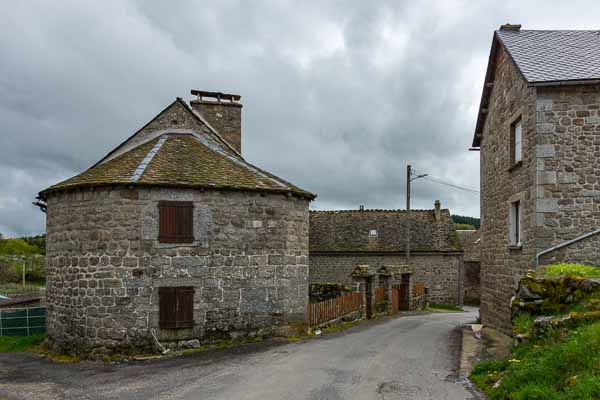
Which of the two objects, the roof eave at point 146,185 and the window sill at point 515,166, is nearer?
the roof eave at point 146,185

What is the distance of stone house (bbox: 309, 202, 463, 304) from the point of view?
30891 mm

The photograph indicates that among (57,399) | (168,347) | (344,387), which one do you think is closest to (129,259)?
(168,347)

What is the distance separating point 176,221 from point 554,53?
447 inches

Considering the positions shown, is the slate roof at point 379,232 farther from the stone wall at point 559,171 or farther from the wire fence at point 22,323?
the stone wall at point 559,171

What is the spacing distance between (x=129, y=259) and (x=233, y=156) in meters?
5.12

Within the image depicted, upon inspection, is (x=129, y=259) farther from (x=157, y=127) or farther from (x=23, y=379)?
(x=157, y=127)

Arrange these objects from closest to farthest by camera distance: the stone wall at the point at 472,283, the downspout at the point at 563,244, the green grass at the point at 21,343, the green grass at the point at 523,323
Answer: the green grass at the point at 523,323 < the downspout at the point at 563,244 < the green grass at the point at 21,343 < the stone wall at the point at 472,283

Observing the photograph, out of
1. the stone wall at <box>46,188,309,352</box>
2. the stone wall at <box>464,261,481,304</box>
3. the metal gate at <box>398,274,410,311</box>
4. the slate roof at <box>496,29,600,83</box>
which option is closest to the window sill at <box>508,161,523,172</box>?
the slate roof at <box>496,29,600,83</box>

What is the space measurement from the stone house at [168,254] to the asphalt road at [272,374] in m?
1.06

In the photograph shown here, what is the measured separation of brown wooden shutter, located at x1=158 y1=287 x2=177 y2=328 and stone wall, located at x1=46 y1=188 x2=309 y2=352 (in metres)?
0.14

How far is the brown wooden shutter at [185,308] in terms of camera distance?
42.4 ft

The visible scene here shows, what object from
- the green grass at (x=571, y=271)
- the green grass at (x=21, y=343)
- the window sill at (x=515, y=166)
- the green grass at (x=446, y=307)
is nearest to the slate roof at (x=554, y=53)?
the window sill at (x=515, y=166)

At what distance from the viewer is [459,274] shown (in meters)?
31.0

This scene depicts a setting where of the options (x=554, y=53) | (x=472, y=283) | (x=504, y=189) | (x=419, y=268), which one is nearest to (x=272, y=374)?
(x=504, y=189)
